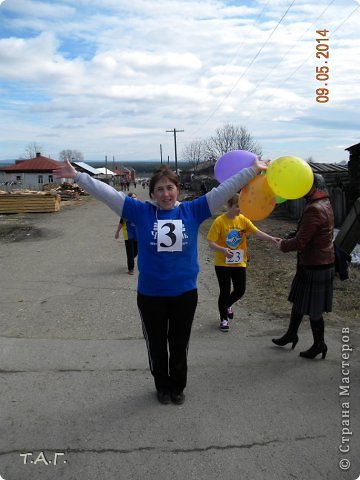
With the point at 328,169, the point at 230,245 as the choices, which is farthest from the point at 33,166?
the point at 230,245

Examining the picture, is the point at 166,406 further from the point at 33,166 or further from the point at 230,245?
the point at 33,166

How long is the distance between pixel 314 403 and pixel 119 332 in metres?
2.47

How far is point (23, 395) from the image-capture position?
3562 mm

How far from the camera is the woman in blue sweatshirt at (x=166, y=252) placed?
10.8 feet

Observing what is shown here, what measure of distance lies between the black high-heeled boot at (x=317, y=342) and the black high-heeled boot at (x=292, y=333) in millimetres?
190

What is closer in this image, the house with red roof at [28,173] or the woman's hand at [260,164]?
the woman's hand at [260,164]

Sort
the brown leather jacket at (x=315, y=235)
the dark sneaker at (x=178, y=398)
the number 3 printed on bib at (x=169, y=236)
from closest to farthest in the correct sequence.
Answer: the number 3 printed on bib at (x=169, y=236), the dark sneaker at (x=178, y=398), the brown leather jacket at (x=315, y=235)

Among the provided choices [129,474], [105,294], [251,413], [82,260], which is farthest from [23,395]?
[82,260]

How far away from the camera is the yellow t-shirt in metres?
5.01

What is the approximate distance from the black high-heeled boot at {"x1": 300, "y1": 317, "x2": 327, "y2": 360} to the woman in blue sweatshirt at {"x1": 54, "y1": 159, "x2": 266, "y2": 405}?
1.39m

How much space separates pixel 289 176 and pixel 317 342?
170cm

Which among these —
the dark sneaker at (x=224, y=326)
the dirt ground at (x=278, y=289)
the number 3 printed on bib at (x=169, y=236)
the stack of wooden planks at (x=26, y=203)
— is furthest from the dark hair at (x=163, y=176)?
the stack of wooden planks at (x=26, y=203)

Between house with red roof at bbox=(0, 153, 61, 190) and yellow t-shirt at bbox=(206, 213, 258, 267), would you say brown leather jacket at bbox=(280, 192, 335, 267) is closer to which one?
yellow t-shirt at bbox=(206, 213, 258, 267)

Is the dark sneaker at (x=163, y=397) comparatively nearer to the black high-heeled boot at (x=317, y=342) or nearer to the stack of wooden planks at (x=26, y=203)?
the black high-heeled boot at (x=317, y=342)
